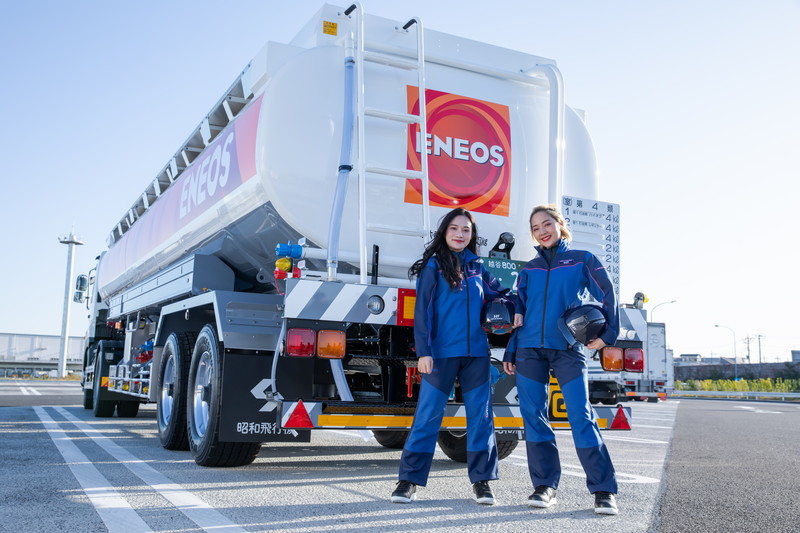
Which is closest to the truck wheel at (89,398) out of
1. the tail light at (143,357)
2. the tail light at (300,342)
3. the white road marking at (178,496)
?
the tail light at (143,357)

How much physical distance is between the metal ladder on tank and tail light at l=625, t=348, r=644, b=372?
5.33ft

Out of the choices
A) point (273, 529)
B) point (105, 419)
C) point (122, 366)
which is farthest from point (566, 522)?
point (105, 419)

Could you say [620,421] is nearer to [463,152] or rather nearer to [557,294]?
[557,294]

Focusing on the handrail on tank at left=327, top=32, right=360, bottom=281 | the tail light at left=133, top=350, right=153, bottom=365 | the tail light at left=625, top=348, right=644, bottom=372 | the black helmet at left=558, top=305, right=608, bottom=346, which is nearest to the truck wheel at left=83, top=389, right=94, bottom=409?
the tail light at left=133, top=350, right=153, bottom=365

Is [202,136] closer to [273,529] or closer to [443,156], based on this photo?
[443,156]

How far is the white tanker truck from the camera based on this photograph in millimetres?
4770

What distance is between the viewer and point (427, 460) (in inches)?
164

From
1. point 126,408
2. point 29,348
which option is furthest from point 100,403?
point 29,348

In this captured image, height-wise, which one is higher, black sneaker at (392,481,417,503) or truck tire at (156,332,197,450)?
truck tire at (156,332,197,450)

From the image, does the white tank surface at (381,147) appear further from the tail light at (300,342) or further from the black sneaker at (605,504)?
the black sneaker at (605,504)

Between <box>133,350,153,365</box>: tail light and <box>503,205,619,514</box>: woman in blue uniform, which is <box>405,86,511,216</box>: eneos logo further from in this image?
<box>133,350,153,365</box>: tail light

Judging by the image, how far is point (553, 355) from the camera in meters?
4.19

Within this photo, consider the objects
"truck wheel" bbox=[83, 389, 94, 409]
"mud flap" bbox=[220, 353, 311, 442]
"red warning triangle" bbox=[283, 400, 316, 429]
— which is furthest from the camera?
"truck wheel" bbox=[83, 389, 94, 409]

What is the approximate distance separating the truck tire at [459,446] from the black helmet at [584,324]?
2402 mm
